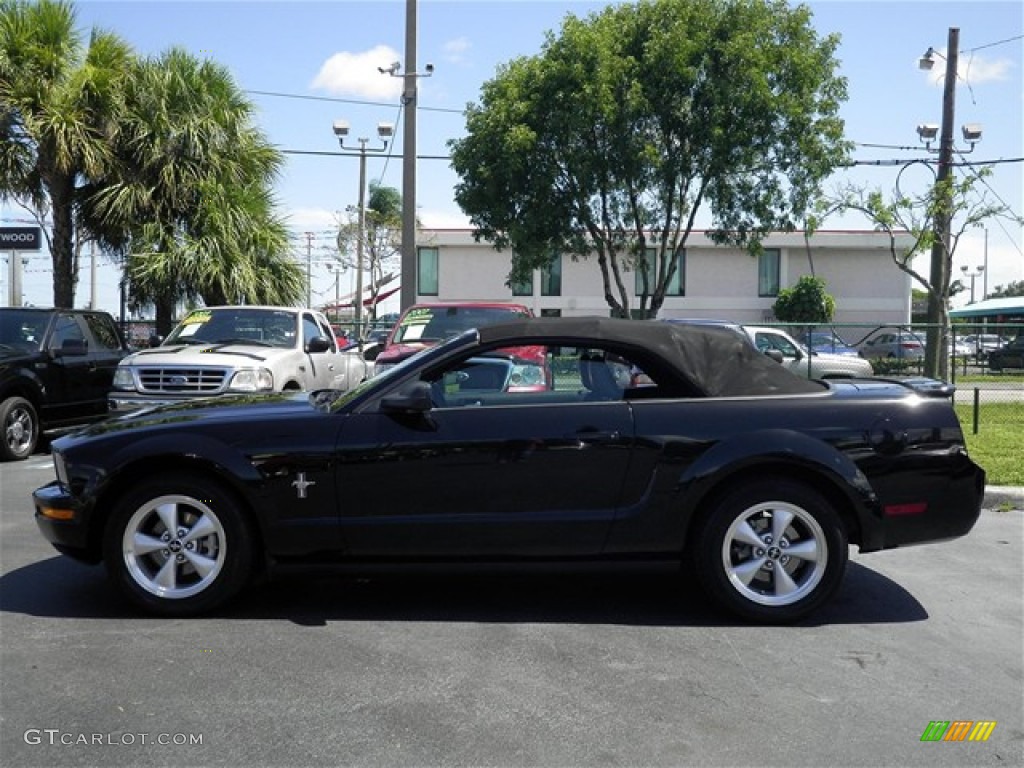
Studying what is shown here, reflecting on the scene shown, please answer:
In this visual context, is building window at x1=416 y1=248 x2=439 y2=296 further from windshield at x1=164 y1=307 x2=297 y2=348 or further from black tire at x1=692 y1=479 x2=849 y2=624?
black tire at x1=692 y1=479 x2=849 y2=624

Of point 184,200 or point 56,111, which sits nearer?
point 56,111

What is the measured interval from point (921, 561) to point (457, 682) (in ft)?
12.3

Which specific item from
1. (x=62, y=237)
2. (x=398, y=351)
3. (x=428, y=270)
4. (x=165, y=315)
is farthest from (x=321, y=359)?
(x=428, y=270)

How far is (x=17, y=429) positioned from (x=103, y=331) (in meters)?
2.08

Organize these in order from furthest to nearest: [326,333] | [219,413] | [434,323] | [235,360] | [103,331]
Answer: [103,331] < [326,333] < [434,323] < [235,360] < [219,413]

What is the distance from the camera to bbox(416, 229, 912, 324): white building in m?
40.5

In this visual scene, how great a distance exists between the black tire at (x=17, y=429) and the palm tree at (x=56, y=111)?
20.8 feet

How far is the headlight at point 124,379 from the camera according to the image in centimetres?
945

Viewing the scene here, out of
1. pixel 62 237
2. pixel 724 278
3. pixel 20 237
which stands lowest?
pixel 20 237

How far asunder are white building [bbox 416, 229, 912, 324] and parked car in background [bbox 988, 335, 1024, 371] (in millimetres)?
21867

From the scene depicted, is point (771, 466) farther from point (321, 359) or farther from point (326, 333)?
point (326, 333)

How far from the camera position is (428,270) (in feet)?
138

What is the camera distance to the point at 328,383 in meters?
11.4

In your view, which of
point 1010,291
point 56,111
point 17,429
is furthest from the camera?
point 1010,291
